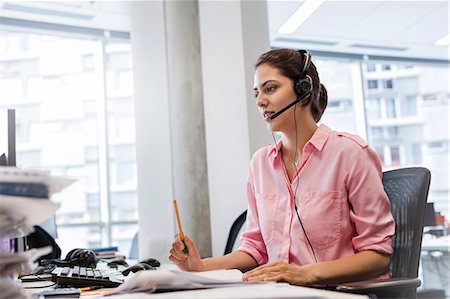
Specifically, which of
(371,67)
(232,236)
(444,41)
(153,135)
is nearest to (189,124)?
(153,135)

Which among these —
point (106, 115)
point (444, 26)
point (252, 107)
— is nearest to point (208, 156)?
point (252, 107)

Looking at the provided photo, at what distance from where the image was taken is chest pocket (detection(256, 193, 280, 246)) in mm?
1487

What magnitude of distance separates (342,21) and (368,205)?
14.7 feet

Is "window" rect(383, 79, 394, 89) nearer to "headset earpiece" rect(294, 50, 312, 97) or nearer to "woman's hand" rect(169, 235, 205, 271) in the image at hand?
"headset earpiece" rect(294, 50, 312, 97)

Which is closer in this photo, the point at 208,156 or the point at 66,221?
the point at 208,156

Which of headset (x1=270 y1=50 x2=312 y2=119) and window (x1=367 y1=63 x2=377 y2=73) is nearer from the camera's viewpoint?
headset (x1=270 y1=50 x2=312 y2=119)

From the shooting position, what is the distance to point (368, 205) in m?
1.32

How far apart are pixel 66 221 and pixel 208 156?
136 inches

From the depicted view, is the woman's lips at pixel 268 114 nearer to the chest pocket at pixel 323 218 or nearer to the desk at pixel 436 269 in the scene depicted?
the chest pocket at pixel 323 218

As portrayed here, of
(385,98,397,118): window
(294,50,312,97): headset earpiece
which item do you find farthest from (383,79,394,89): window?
(294,50,312,97): headset earpiece

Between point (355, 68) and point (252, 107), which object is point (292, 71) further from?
point (355, 68)

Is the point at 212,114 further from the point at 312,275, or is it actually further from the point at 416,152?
the point at 416,152

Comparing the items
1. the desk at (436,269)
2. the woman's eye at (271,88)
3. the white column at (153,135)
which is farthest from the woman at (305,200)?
the desk at (436,269)

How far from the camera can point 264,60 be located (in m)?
1.57
